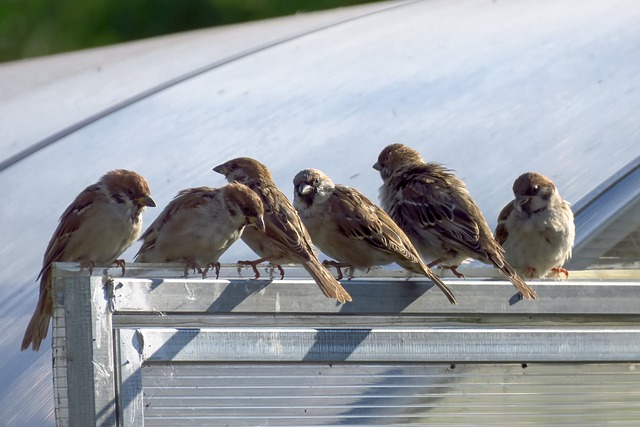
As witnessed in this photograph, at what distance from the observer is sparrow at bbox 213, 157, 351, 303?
444cm

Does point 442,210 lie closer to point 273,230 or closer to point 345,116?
point 273,230

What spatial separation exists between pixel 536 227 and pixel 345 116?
4.81ft

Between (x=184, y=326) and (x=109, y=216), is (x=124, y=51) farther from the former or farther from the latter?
(x=184, y=326)

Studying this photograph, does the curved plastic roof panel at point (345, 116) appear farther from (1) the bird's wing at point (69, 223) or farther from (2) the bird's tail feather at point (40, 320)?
(1) the bird's wing at point (69, 223)

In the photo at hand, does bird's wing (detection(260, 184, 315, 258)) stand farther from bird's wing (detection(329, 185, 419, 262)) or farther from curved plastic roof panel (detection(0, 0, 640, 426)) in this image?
curved plastic roof panel (detection(0, 0, 640, 426))

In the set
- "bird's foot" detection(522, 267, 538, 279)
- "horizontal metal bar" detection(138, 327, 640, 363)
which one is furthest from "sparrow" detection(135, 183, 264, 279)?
"bird's foot" detection(522, 267, 538, 279)

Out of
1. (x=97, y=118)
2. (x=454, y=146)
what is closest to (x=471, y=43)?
(x=454, y=146)

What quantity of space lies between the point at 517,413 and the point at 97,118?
364 centimetres

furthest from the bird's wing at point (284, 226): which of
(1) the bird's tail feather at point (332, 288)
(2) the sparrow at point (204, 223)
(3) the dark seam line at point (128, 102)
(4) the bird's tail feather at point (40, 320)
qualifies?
(3) the dark seam line at point (128, 102)

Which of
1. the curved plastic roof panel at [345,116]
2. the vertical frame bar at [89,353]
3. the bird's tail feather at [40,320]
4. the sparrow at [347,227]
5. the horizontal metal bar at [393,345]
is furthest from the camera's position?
the curved plastic roof panel at [345,116]

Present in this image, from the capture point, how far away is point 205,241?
181 inches

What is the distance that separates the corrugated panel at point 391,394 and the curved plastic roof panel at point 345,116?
1431 millimetres

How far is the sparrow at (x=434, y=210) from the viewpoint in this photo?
5031 mm

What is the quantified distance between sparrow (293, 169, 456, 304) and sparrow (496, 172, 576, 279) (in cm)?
67
